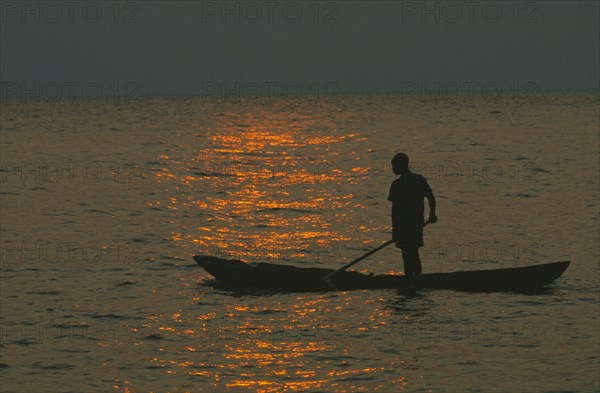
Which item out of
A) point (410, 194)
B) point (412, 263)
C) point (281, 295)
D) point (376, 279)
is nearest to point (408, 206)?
point (410, 194)

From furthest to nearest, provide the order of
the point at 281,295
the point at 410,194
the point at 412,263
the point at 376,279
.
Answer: the point at 281,295 → the point at 376,279 → the point at 412,263 → the point at 410,194

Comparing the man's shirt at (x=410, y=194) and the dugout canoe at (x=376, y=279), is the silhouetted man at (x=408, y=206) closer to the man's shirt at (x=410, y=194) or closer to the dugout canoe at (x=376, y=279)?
the man's shirt at (x=410, y=194)

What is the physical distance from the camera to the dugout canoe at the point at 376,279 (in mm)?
16328

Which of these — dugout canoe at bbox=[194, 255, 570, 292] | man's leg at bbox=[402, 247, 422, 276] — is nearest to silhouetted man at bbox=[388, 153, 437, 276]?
man's leg at bbox=[402, 247, 422, 276]

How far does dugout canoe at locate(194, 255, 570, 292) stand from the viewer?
53.6 feet

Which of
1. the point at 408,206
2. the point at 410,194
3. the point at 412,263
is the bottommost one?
the point at 412,263

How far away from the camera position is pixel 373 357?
42.3ft

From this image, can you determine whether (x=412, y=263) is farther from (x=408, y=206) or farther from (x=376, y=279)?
(x=408, y=206)

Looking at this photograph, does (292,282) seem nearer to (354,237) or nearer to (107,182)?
(354,237)

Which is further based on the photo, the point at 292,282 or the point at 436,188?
the point at 436,188

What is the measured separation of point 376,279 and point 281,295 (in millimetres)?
1510

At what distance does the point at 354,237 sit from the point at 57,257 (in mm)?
6683

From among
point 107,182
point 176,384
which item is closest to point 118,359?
point 176,384

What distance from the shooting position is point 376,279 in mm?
16531
